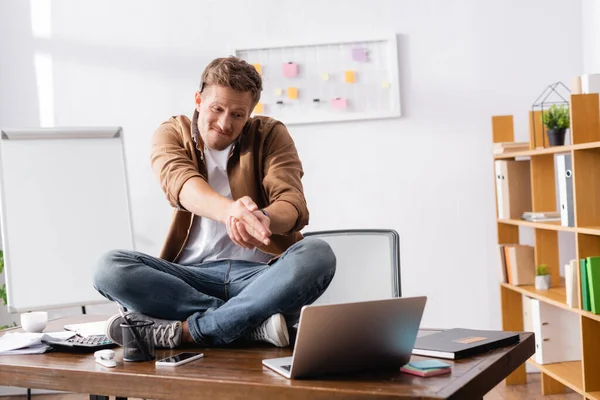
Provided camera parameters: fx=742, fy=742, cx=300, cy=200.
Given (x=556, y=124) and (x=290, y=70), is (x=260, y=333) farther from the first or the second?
(x=290, y=70)

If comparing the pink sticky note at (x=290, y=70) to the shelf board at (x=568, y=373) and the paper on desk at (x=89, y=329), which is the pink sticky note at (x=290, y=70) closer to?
the shelf board at (x=568, y=373)

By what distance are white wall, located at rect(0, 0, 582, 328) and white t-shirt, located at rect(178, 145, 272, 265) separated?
150 cm

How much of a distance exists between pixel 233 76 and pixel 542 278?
1.85 metres

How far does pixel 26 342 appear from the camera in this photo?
1856 mm

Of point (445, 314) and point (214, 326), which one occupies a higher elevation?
point (214, 326)

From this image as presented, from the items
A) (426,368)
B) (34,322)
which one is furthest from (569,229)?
(34,322)

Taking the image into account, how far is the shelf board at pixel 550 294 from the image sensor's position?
9.35 ft

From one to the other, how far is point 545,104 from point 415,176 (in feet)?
2.28

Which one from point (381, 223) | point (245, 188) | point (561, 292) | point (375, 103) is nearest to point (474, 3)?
point (375, 103)

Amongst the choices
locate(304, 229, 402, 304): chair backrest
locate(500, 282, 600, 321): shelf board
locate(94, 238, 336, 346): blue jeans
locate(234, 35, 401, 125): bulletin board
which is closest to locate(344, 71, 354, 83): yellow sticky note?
locate(234, 35, 401, 125): bulletin board

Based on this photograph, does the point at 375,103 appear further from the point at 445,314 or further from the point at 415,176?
the point at 445,314

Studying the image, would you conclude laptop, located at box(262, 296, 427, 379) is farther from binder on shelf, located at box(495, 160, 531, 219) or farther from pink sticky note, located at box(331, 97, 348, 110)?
pink sticky note, located at box(331, 97, 348, 110)

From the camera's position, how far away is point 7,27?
3701mm

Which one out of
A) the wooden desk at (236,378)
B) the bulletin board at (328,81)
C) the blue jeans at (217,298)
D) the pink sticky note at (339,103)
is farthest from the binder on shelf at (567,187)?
the blue jeans at (217,298)
